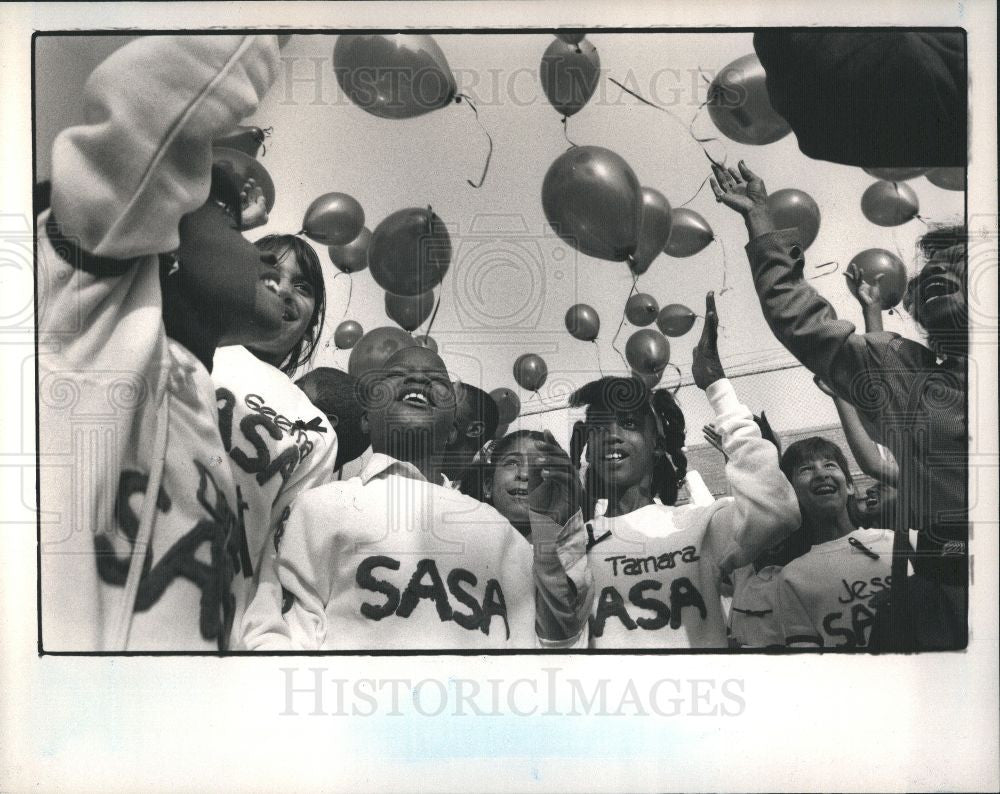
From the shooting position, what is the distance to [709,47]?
2.45 m

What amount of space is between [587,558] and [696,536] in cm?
24

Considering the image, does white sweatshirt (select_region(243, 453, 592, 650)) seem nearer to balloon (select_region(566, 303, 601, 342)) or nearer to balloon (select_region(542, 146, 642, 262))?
balloon (select_region(566, 303, 601, 342))

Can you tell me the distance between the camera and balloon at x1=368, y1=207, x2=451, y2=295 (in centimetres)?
242

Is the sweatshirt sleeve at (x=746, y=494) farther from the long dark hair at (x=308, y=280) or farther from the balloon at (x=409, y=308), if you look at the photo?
the long dark hair at (x=308, y=280)

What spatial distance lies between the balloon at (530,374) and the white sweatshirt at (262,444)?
0.42 meters

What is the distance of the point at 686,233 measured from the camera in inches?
96.3

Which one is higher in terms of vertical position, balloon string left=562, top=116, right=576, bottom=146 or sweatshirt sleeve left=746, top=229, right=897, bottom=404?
balloon string left=562, top=116, right=576, bottom=146

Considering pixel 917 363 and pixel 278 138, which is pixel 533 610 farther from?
pixel 278 138

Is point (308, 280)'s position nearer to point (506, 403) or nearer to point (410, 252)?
point (410, 252)

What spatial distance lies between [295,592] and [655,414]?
87 cm

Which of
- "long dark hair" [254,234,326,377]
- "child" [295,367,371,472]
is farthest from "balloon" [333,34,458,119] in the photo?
"child" [295,367,371,472]

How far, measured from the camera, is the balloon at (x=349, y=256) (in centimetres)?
242

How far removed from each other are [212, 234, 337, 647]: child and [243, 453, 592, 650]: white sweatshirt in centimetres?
5

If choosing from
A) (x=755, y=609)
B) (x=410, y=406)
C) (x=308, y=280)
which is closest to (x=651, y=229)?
(x=410, y=406)
